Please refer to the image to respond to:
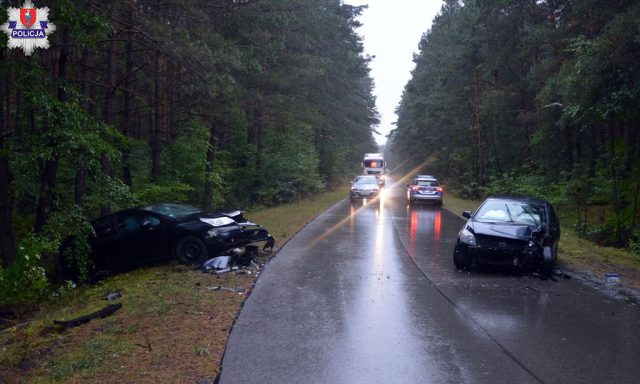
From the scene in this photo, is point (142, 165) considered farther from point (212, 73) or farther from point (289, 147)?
point (289, 147)

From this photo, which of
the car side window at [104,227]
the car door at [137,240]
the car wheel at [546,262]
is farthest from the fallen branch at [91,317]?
the car wheel at [546,262]

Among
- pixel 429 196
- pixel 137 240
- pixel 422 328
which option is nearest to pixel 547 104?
pixel 429 196

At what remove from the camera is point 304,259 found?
11898 millimetres

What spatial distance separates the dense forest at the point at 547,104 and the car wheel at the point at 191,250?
10291 millimetres

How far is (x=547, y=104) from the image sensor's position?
2112 cm

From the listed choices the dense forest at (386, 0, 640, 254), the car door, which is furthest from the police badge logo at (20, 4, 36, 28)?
the dense forest at (386, 0, 640, 254)

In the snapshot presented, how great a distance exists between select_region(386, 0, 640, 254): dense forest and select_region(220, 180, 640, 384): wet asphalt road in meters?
6.22

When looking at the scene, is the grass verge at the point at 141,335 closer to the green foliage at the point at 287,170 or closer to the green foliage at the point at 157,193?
the green foliage at the point at 157,193

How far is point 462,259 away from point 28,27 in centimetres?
951

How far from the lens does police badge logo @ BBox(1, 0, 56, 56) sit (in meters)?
9.20

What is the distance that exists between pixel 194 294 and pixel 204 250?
8.98 ft

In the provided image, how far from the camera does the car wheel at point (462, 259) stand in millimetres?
10670

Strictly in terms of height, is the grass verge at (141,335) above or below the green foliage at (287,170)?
below

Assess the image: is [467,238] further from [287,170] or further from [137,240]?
[287,170]
